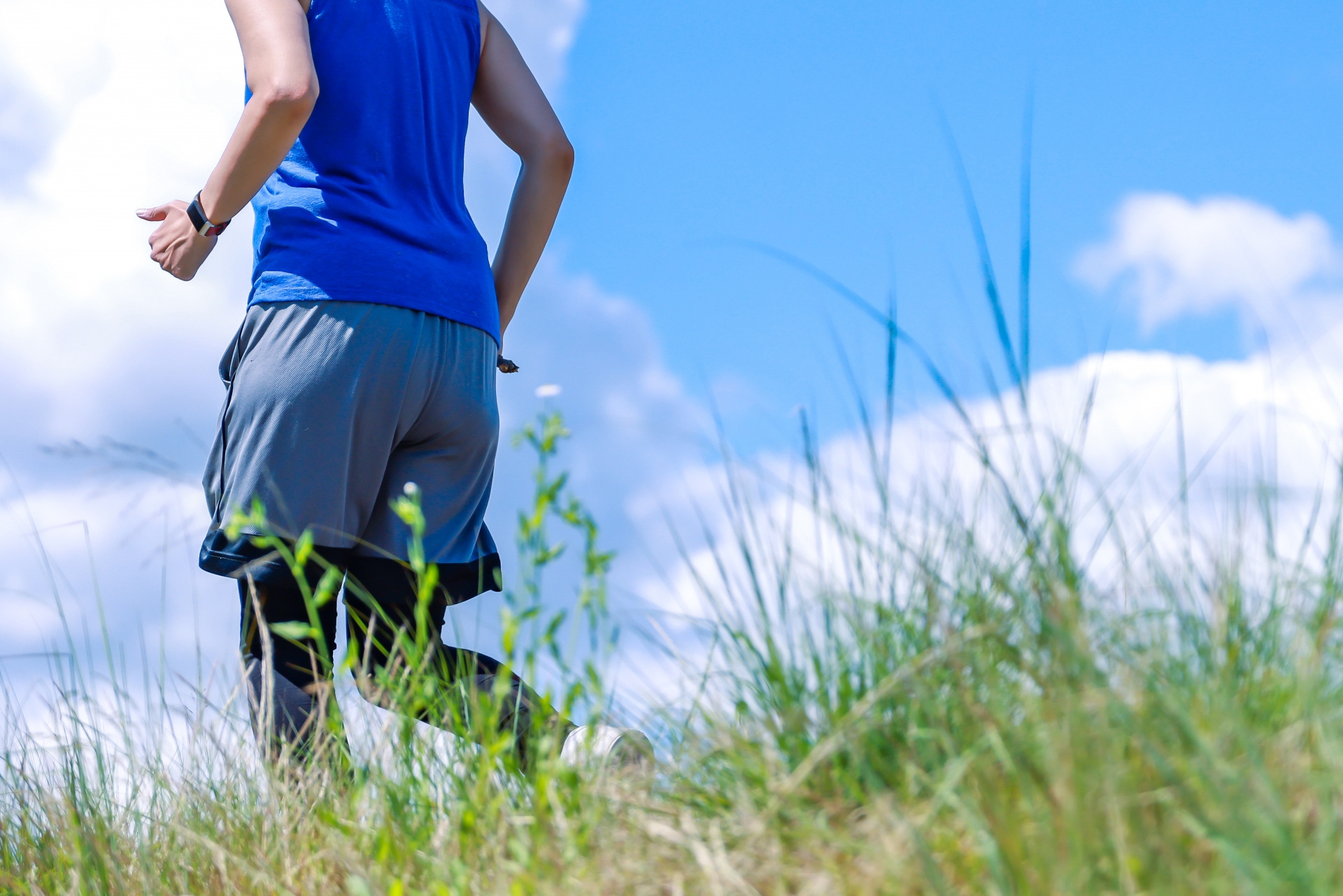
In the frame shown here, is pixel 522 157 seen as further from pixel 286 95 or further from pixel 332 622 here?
pixel 332 622

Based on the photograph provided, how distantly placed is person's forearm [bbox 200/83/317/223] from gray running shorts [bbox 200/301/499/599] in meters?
0.24

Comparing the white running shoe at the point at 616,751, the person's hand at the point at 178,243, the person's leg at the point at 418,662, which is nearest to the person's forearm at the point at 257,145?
the person's hand at the point at 178,243

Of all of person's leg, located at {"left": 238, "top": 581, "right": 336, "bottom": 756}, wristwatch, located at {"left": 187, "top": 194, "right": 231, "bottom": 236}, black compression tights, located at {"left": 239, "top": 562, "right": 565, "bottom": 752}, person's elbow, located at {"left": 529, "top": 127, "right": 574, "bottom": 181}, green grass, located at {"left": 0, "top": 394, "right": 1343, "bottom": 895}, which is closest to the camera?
green grass, located at {"left": 0, "top": 394, "right": 1343, "bottom": 895}

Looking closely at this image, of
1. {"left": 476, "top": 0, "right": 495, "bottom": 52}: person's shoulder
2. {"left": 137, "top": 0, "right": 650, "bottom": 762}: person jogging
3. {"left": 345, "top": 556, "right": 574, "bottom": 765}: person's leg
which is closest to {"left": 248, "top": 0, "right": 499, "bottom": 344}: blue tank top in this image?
{"left": 137, "top": 0, "right": 650, "bottom": 762}: person jogging

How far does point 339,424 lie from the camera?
2.13 meters

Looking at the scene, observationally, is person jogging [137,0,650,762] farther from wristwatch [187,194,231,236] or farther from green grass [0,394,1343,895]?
green grass [0,394,1343,895]

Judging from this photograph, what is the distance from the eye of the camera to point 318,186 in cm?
223

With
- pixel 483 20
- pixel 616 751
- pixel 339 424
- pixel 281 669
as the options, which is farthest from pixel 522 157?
pixel 616 751

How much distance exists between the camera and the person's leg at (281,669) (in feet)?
6.55

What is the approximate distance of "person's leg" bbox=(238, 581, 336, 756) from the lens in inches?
78.6

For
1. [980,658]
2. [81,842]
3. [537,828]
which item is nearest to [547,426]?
[537,828]

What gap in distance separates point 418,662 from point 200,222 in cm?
135

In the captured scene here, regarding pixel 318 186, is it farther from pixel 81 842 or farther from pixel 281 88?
pixel 81 842

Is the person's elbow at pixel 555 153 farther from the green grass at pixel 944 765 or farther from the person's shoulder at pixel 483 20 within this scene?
the green grass at pixel 944 765
